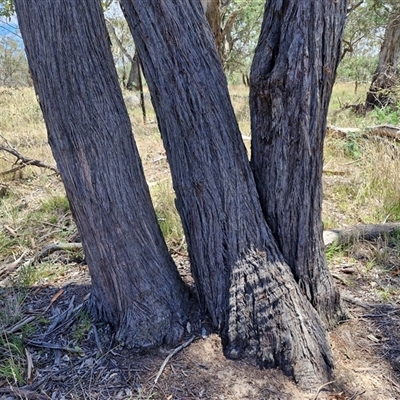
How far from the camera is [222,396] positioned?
1617 mm

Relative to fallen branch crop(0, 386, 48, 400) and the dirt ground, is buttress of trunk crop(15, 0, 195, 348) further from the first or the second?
fallen branch crop(0, 386, 48, 400)

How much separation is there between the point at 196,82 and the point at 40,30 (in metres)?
0.67

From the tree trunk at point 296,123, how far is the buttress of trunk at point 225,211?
0.09m

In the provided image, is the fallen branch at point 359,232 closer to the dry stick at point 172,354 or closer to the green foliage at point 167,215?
the green foliage at point 167,215

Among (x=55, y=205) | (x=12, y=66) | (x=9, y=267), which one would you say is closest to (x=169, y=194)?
(x=55, y=205)

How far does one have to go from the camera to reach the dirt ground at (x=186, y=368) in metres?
1.65

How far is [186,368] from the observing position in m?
1.72

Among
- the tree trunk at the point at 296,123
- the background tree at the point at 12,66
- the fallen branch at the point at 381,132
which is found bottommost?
the fallen branch at the point at 381,132

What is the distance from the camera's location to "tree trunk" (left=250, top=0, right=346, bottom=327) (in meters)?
1.47

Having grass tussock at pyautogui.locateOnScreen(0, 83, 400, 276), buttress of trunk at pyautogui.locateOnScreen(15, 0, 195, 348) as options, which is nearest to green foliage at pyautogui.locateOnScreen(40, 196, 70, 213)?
grass tussock at pyautogui.locateOnScreen(0, 83, 400, 276)

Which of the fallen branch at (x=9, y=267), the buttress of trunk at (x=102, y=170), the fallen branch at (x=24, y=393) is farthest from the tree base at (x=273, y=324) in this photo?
the fallen branch at (x=9, y=267)

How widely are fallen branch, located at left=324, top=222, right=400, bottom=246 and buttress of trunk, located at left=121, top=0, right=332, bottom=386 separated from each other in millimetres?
1119

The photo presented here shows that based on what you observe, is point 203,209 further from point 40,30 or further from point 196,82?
point 40,30

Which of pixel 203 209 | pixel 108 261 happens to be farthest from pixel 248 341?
pixel 108 261
